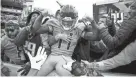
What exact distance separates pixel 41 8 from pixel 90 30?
1.76 feet

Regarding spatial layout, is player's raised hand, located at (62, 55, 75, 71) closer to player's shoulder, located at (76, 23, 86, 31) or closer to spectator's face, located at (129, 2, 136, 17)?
player's shoulder, located at (76, 23, 86, 31)

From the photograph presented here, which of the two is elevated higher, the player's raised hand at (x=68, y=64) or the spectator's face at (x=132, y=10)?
the spectator's face at (x=132, y=10)

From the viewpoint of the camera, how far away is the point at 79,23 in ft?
7.80

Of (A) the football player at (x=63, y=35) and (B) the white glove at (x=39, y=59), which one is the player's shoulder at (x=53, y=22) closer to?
(A) the football player at (x=63, y=35)

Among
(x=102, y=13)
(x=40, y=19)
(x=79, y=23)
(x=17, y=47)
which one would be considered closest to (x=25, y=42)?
(x=17, y=47)

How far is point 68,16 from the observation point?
2344 millimetres

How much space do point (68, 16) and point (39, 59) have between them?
519 millimetres

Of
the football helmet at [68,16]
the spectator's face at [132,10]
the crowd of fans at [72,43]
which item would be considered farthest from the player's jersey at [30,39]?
the spectator's face at [132,10]

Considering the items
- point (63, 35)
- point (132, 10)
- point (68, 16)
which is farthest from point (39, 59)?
point (132, 10)

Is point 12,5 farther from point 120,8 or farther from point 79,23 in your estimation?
point 120,8

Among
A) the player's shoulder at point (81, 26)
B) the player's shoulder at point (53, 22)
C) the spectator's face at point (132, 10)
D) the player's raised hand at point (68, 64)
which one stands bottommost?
the player's raised hand at point (68, 64)

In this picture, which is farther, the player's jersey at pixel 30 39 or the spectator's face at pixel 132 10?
the player's jersey at pixel 30 39

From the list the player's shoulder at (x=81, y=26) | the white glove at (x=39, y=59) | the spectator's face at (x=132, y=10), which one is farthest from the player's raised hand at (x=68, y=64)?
the spectator's face at (x=132, y=10)

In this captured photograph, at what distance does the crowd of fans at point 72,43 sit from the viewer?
2.33 metres
